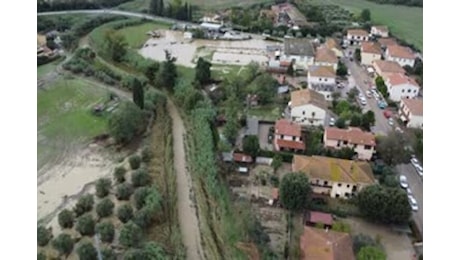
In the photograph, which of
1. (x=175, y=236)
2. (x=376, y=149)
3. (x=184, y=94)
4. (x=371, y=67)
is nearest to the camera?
(x=175, y=236)

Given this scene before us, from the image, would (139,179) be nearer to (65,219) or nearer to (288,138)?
(65,219)

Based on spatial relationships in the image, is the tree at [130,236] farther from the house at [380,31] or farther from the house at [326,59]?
the house at [380,31]

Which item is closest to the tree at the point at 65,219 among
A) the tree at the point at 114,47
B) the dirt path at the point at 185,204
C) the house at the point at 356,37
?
the dirt path at the point at 185,204

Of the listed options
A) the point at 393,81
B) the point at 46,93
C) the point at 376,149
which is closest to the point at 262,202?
the point at 376,149

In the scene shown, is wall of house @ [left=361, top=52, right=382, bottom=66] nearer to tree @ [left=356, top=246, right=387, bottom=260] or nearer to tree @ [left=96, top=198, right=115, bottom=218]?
tree @ [left=356, top=246, right=387, bottom=260]

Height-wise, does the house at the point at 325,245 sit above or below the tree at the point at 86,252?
above

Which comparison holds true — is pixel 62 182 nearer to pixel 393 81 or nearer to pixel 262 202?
pixel 262 202
